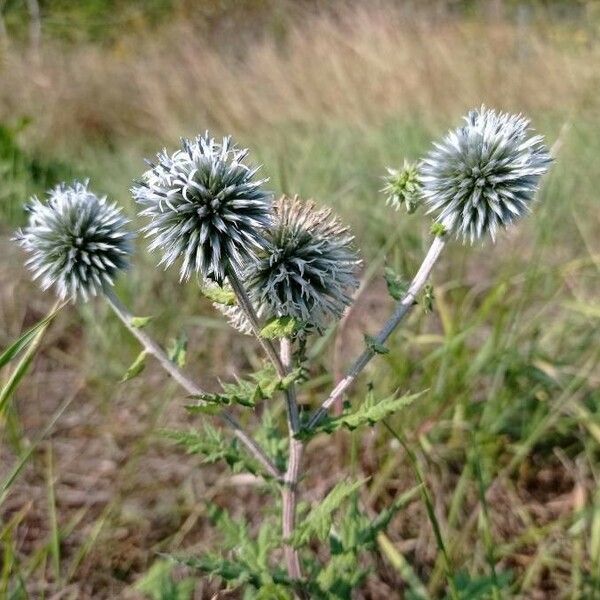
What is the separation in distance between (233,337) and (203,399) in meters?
2.02

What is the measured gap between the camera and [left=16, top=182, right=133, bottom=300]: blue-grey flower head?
4.97 feet

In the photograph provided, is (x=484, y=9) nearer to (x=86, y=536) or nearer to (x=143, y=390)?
(x=143, y=390)

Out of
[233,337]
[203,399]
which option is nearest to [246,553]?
[203,399]

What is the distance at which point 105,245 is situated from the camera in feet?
4.97

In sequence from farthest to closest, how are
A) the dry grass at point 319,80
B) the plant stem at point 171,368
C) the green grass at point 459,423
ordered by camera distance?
the dry grass at point 319,80 < the green grass at point 459,423 < the plant stem at point 171,368

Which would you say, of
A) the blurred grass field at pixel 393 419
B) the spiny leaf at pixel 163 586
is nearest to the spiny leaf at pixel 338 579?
the blurred grass field at pixel 393 419

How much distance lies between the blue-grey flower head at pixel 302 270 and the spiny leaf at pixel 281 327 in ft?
0.14

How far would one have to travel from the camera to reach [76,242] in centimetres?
152

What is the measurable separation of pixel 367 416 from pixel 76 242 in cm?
67

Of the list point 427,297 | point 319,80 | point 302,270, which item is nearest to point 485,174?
point 427,297

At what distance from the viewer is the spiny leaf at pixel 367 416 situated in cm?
133

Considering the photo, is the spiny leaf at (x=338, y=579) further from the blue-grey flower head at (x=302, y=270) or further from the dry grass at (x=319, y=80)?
the dry grass at (x=319, y=80)

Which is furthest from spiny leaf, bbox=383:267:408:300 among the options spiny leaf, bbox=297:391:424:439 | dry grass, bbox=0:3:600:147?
dry grass, bbox=0:3:600:147

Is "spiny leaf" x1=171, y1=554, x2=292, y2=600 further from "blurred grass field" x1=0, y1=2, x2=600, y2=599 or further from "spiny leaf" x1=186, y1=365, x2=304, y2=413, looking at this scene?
"spiny leaf" x1=186, y1=365, x2=304, y2=413
